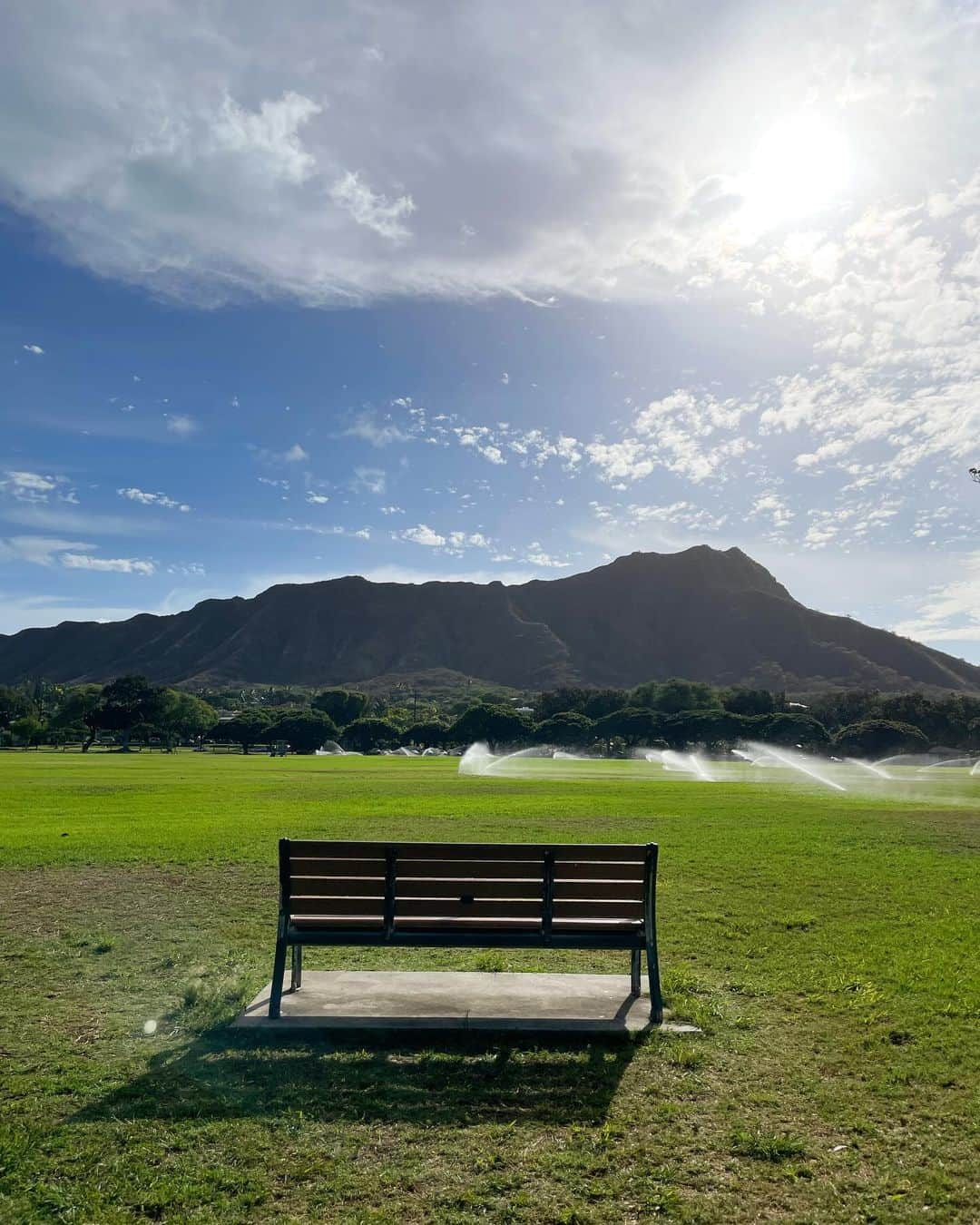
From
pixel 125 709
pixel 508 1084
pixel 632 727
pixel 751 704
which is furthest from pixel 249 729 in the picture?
pixel 508 1084

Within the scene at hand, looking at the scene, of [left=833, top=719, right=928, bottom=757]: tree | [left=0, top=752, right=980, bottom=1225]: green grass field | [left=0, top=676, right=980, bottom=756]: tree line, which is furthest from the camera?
[left=0, top=676, right=980, bottom=756]: tree line

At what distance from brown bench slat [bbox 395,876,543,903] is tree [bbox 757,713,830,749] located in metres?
108

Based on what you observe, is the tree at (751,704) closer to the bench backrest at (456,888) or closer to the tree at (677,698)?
the tree at (677,698)

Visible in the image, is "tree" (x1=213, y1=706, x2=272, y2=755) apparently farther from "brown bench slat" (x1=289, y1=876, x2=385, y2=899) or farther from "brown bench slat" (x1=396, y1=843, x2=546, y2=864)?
"brown bench slat" (x1=396, y1=843, x2=546, y2=864)

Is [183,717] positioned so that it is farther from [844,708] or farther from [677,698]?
[844,708]

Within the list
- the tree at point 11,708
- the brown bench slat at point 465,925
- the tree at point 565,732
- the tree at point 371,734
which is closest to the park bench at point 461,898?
the brown bench slat at point 465,925

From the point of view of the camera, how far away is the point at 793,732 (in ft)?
356

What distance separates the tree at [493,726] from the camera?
12012cm

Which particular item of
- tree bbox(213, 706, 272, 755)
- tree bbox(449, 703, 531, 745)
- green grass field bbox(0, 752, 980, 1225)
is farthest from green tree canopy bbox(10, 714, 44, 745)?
green grass field bbox(0, 752, 980, 1225)

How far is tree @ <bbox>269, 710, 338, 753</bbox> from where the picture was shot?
417 feet

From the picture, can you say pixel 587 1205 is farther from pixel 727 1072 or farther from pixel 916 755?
pixel 916 755

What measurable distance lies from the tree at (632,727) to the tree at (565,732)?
238cm

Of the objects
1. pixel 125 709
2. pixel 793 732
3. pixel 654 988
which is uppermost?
pixel 125 709

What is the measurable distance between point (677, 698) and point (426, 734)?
139 ft
